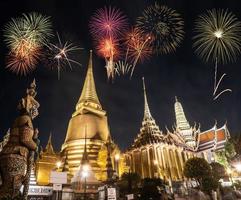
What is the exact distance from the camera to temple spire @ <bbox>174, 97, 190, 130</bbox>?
224 ft

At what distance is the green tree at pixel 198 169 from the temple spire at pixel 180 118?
3721cm

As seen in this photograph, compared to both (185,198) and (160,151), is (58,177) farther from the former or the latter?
(160,151)

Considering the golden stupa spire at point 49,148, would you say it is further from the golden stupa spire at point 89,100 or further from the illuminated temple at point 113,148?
the golden stupa spire at point 89,100

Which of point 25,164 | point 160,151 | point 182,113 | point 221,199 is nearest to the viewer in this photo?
point 25,164

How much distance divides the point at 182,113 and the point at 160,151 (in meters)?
28.5

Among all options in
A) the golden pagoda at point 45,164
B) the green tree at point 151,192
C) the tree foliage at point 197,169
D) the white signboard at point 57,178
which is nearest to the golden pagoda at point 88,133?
the golden pagoda at point 45,164

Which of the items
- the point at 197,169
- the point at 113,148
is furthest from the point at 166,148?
the point at 197,169

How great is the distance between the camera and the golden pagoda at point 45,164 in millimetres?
37191

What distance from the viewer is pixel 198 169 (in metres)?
29.8

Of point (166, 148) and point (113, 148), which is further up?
point (166, 148)

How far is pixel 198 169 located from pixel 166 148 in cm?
1983

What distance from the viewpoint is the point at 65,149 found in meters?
42.3

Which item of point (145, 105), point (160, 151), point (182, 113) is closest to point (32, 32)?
point (160, 151)

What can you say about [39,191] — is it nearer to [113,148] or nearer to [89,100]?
[113,148]
